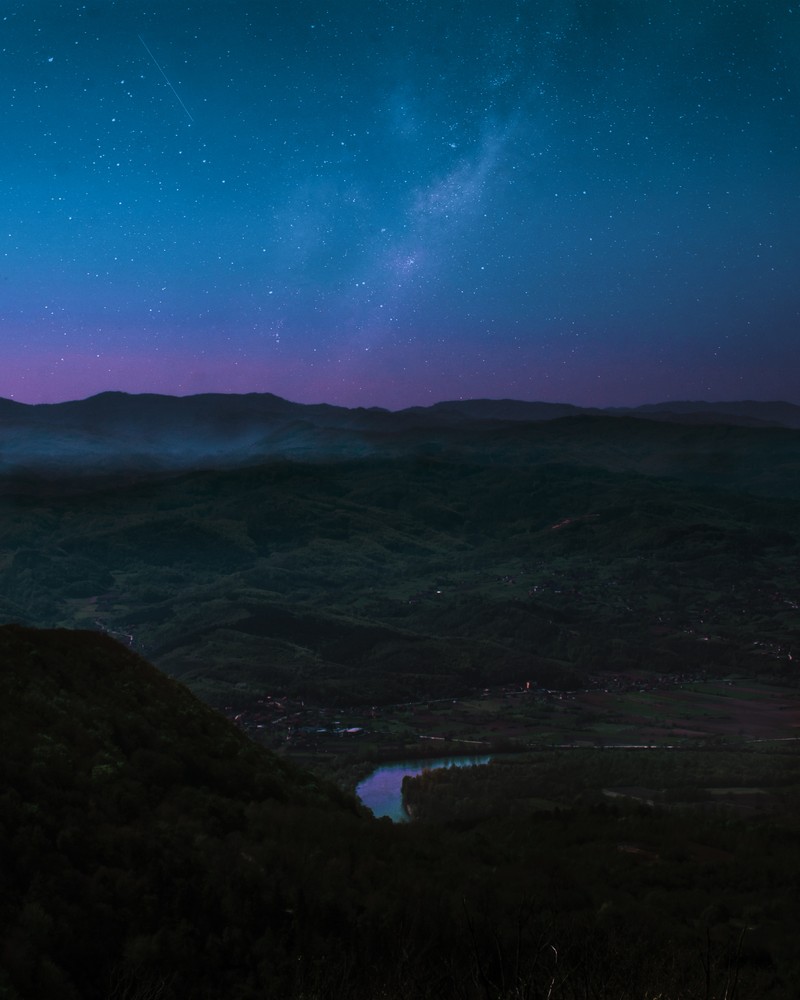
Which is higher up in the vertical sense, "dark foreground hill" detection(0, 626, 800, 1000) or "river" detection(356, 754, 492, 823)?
"dark foreground hill" detection(0, 626, 800, 1000)

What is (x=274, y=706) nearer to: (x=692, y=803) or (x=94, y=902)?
(x=692, y=803)

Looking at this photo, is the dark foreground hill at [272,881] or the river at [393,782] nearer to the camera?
the dark foreground hill at [272,881]

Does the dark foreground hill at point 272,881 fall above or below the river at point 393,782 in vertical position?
above

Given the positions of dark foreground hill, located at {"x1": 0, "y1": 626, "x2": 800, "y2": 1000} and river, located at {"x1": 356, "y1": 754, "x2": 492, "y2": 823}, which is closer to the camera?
dark foreground hill, located at {"x1": 0, "y1": 626, "x2": 800, "y2": 1000}

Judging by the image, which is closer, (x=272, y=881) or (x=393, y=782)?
(x=272, y=881)

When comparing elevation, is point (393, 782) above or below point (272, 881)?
below
